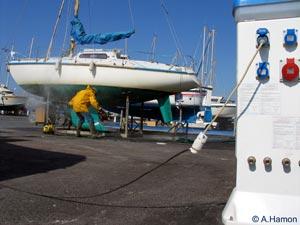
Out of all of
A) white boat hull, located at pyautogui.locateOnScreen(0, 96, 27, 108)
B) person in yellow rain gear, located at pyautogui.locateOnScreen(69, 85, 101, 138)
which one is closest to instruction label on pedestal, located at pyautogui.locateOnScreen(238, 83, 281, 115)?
person in yellow rain gear, located at pyautogui.locateOnScreen(69, 85, 101, 138)

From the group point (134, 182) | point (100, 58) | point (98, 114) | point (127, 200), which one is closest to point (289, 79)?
point (127, 200)

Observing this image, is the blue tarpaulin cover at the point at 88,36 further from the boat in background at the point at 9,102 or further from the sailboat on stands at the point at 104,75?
the boat in background at the point at 9,102

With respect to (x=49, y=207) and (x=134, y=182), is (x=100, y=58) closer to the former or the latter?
(x=134, y=182)

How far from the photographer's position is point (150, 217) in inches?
197

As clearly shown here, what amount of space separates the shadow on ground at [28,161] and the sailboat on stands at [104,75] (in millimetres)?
8832

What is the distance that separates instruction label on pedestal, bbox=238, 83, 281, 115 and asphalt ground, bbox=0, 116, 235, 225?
1.32m

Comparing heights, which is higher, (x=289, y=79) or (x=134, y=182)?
(x=289, y=79)

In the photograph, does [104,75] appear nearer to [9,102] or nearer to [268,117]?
[268,117]

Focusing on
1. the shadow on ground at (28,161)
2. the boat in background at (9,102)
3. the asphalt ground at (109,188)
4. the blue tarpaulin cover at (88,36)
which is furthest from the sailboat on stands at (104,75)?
the boat in background at (9,102)

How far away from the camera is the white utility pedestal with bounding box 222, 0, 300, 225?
125 inches

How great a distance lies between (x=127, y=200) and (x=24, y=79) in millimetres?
16933

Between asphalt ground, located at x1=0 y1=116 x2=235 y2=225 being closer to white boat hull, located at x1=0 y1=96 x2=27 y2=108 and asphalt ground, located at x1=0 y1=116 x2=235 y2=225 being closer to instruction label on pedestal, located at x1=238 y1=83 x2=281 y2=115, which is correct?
instruction label on pedestal, located at x1=238 y1=83 x2=281 y2=115

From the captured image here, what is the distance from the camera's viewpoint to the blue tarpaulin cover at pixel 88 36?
2067 cm

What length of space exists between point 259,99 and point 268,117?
14 centimetres
